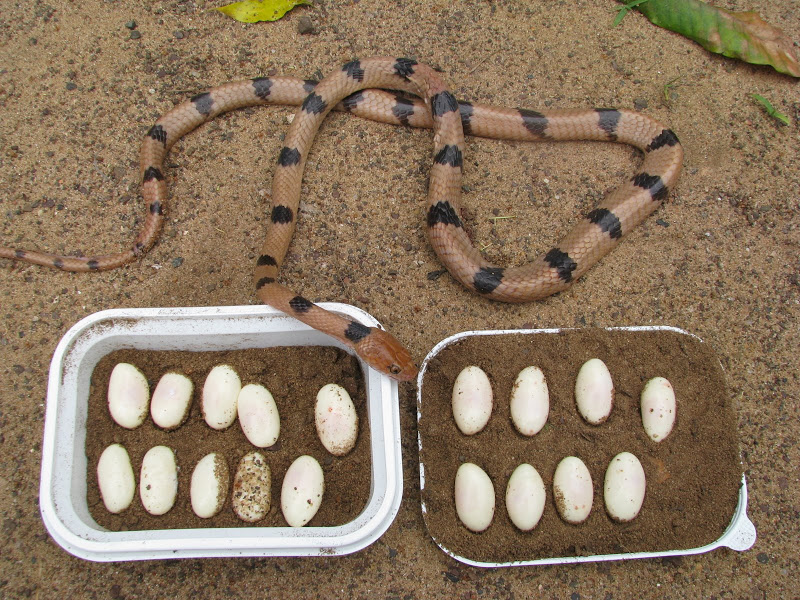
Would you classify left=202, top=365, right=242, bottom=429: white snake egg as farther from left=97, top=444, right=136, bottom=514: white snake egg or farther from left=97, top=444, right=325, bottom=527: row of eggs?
left=97, top=444, right=136, bottom=514: white snake egg

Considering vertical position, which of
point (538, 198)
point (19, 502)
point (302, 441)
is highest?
point (538, 198)

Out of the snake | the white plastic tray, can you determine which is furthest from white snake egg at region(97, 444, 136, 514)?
the snake

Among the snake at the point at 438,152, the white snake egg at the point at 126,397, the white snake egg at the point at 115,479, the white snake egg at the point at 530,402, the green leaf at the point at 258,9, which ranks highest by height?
the green leaf at the point at 258,9

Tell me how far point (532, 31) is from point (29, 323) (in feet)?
14.1

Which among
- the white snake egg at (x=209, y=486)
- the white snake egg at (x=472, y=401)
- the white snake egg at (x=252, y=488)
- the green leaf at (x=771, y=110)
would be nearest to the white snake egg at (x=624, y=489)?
the white snake egg at (x=472, y=401)

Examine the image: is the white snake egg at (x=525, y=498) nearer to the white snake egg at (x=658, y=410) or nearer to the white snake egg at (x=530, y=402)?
the white snake egg at (x=530, y=402)

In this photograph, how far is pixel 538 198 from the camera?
385 cm

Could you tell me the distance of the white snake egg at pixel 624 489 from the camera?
9.25 feet

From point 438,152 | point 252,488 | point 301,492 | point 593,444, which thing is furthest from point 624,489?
point 438,152

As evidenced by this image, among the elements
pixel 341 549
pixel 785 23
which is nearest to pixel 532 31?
pixel 785 23

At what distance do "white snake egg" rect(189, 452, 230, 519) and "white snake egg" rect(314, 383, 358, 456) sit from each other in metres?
0.55

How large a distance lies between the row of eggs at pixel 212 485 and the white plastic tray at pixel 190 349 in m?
0.11

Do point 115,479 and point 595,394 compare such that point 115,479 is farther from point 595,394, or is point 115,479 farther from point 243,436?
point 595,394

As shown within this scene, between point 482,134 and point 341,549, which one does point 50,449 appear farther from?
point 482,134
